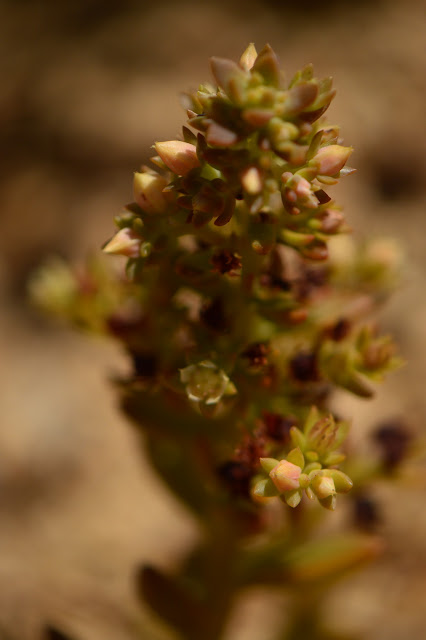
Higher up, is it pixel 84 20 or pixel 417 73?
pixel 417 73

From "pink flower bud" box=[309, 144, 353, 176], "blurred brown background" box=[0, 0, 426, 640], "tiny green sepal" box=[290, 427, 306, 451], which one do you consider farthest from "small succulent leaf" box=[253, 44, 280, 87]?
"blurred brown background" box=[0, 0, 426, 640]

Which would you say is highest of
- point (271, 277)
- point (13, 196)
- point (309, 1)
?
point (309, 1)

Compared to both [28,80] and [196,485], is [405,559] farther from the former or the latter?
[28,80]

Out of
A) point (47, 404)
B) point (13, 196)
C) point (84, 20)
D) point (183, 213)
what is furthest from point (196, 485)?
point (84, 20)

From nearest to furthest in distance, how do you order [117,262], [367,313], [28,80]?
[367,313] → [117,262] → [28,80]

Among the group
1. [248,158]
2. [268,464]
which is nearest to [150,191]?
[248,158]

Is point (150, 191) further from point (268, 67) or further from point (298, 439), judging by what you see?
point (298, 439)

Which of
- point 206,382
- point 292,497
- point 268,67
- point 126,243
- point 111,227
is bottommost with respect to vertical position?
point 292,497
